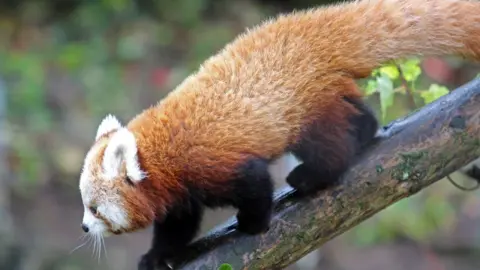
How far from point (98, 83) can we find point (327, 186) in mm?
3247

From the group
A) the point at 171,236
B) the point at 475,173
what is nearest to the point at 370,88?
the point at 475,173

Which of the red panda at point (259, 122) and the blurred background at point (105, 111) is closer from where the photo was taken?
the red panda at point (259, 122)

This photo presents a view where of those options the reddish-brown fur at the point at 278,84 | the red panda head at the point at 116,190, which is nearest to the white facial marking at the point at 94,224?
the red panda head at the point at 116,190

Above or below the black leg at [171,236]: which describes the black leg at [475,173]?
below

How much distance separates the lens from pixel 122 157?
5.70 feet

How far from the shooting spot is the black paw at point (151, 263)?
192 centimetres

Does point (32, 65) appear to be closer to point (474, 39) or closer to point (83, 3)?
point (83, 3)

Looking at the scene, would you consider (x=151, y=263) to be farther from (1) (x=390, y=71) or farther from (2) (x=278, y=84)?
(1) (x=390, y=71)

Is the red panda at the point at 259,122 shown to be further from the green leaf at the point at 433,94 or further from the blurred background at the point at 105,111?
the blurred background at the point at 105,111

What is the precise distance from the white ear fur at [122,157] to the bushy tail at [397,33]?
0.48 meters

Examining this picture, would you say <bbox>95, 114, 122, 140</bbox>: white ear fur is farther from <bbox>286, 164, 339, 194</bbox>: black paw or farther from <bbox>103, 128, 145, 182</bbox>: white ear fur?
<bbox>286, 164, 339, 194</bbox>: black paw

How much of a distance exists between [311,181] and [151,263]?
1.47 feet

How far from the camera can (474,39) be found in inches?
73.1

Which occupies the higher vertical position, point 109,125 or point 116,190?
point 109,125
